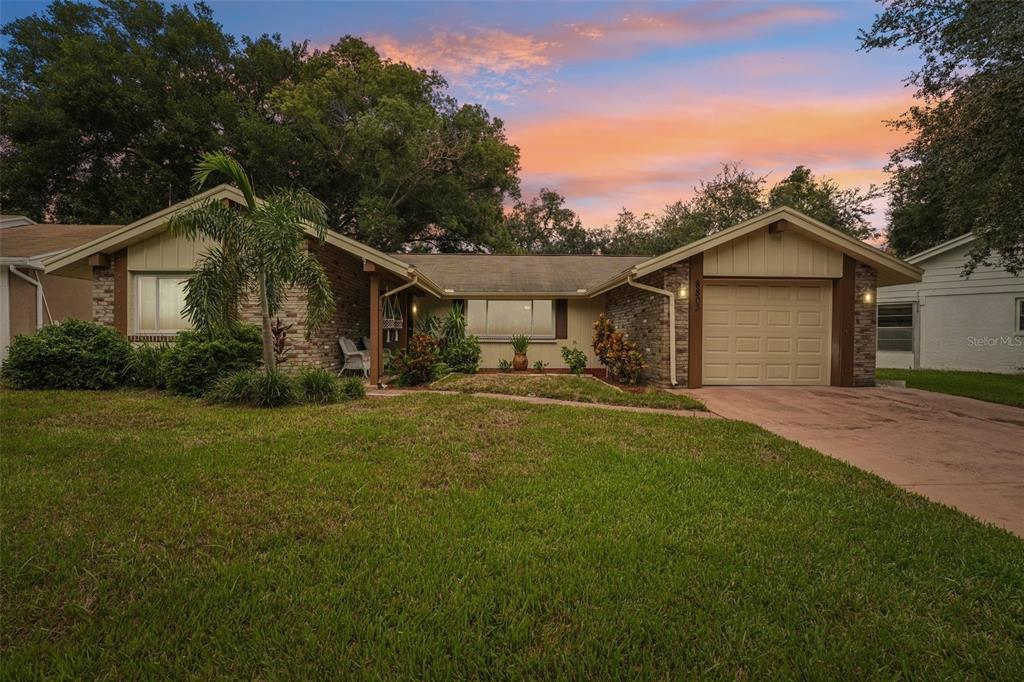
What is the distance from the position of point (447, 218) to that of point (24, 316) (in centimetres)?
1723

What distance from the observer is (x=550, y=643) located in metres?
1.95

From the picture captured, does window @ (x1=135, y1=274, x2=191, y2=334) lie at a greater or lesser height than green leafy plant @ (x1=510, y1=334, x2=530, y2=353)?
greater

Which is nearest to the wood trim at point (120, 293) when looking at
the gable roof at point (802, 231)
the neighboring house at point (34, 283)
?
the neighboring house at point (34, 283)

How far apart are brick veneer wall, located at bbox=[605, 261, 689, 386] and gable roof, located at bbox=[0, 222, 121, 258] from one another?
1442 centimetres

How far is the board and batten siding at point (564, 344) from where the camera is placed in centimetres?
1378

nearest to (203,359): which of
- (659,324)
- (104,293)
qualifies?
(104,293)

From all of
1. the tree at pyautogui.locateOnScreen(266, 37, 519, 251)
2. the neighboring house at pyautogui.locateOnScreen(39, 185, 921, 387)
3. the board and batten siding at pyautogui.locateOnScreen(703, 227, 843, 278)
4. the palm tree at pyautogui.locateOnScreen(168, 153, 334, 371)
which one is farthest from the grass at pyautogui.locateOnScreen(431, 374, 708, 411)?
the tree at pyautogui.locateOnScreen(266, 37, 519, 251)

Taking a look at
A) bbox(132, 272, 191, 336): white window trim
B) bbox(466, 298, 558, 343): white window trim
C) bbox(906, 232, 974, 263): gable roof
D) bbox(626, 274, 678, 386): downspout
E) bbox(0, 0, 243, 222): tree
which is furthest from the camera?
bbox(0, 0, 243, 222): tree

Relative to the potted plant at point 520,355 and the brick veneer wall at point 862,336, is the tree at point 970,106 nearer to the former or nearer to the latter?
the brick veneer wall at point 862,336

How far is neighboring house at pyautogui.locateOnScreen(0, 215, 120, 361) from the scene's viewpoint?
10.2 m

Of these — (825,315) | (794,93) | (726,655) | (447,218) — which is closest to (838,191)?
(794,93)

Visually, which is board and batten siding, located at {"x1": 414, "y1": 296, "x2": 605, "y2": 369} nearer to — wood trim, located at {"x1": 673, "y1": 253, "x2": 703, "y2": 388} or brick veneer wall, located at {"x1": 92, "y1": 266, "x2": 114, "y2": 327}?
wood trim, located at {"x1": 673, "y1": 253, "x2": 703, "y2": 388}

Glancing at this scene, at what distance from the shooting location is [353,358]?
1112cm

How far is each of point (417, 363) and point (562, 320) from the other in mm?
5349
